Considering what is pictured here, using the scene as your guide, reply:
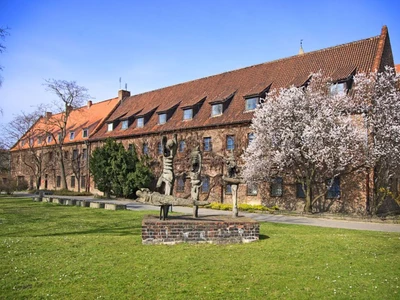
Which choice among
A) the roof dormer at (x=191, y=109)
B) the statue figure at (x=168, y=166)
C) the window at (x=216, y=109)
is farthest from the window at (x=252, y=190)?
the statue figure at (x=168, y=166)

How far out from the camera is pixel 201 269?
761 centimetres

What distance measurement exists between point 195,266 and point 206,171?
2041 cm

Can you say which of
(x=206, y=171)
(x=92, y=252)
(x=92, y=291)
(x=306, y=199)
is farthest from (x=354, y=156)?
(x=92, y=291)

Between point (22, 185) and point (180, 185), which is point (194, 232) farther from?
point (22, 185)

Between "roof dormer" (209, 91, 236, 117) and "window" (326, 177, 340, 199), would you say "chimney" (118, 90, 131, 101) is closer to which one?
"roof dormer" (209, 91, 236, 117)

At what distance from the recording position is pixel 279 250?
9578mm

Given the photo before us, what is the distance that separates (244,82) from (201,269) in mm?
23504

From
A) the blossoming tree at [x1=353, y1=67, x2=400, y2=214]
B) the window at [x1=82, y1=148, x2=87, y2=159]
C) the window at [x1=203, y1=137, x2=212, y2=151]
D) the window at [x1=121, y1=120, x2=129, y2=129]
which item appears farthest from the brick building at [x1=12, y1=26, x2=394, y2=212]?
the window at [x1=82, y1=148, x2=87, y2=159]

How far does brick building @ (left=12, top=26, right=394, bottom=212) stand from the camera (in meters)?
23.1

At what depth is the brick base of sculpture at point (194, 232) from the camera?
10039 mm

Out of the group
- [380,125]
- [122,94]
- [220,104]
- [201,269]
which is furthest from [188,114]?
[201,269]

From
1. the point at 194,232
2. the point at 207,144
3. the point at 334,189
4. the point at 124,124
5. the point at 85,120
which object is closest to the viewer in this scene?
the point at 194,232

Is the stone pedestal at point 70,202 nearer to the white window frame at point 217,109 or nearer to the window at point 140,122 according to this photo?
the window at point 140,122

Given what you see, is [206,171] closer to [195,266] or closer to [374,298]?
[195,266]
